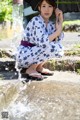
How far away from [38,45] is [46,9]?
420 mm

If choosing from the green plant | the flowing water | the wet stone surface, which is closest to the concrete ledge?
the flowing water

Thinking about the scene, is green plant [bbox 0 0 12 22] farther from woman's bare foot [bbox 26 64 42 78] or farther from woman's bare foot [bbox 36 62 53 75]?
woman's bare foot [bbox 26 64 42 78]

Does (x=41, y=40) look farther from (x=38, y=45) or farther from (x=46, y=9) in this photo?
(x=46, y=9)

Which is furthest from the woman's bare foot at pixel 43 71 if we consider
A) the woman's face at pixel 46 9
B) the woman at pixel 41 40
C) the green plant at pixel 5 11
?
the green plant at pixel 5 11

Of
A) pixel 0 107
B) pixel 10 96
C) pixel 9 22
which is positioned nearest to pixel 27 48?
pixel 10 96

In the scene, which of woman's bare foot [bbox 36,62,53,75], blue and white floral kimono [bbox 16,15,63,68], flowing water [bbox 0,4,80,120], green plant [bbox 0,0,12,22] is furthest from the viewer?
green plant [bbox 0,0,12,22]

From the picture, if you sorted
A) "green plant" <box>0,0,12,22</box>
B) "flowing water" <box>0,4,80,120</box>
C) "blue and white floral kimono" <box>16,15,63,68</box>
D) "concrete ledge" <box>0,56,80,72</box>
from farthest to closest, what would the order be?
"green plant" <box>0,0,12,22</box> < "concrete ledge" <box>0,56,80,72</box> < "blue and white floral kimono" <box>16,15,63,68</box> < "flowing water" <box>0,4,80,120</box>

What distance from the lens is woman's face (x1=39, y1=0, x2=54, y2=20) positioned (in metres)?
4.67

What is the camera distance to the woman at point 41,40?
459 cm

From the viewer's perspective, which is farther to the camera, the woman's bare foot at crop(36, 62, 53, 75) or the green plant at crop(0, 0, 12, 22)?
the green plant at crop(0, 0, 12, 22)

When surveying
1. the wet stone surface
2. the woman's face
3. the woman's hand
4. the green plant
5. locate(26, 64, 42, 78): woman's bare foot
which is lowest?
the wet stone surface

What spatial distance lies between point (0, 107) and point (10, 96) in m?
0.40

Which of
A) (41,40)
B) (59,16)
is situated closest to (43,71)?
(41,40)

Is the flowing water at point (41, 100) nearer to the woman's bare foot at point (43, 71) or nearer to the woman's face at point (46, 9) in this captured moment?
the woman's bare foot at point (43, 71)
